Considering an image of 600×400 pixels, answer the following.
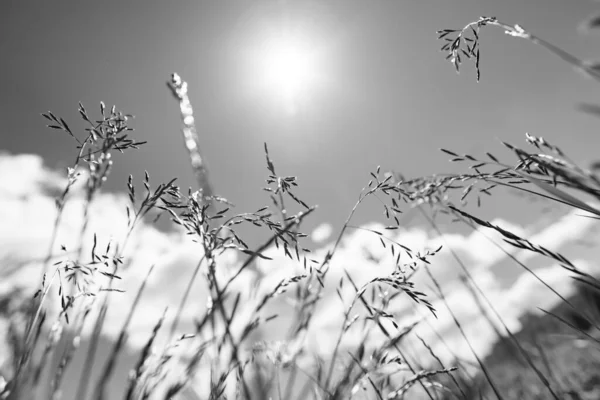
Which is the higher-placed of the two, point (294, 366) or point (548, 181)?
point (548, 181)

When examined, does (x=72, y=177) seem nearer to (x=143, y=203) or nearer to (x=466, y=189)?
(x=143, y=203)

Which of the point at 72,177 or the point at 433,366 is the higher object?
the point at 72,177

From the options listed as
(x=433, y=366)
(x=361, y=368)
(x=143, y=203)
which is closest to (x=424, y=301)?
(x=361, y=368)

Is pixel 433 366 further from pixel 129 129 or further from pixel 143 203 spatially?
pixel 129 129

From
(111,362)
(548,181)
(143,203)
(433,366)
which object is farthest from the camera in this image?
(433,366)

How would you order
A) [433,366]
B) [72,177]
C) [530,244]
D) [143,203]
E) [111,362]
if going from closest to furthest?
[111,362] < [530,244] < [143,203] < [72,177] < [433,366]

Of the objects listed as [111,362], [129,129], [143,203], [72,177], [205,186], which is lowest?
[111,362]

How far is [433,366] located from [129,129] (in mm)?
2230

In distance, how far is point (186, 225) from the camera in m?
1.50

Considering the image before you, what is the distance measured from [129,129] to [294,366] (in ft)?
4.67

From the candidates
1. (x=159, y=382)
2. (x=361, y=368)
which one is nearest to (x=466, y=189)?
(x=361, y=368)

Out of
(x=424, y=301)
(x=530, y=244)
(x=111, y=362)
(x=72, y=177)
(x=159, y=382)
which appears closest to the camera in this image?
(x=111, y=362)

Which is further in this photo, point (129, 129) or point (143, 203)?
point (129, 129)

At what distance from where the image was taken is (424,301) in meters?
1.45
